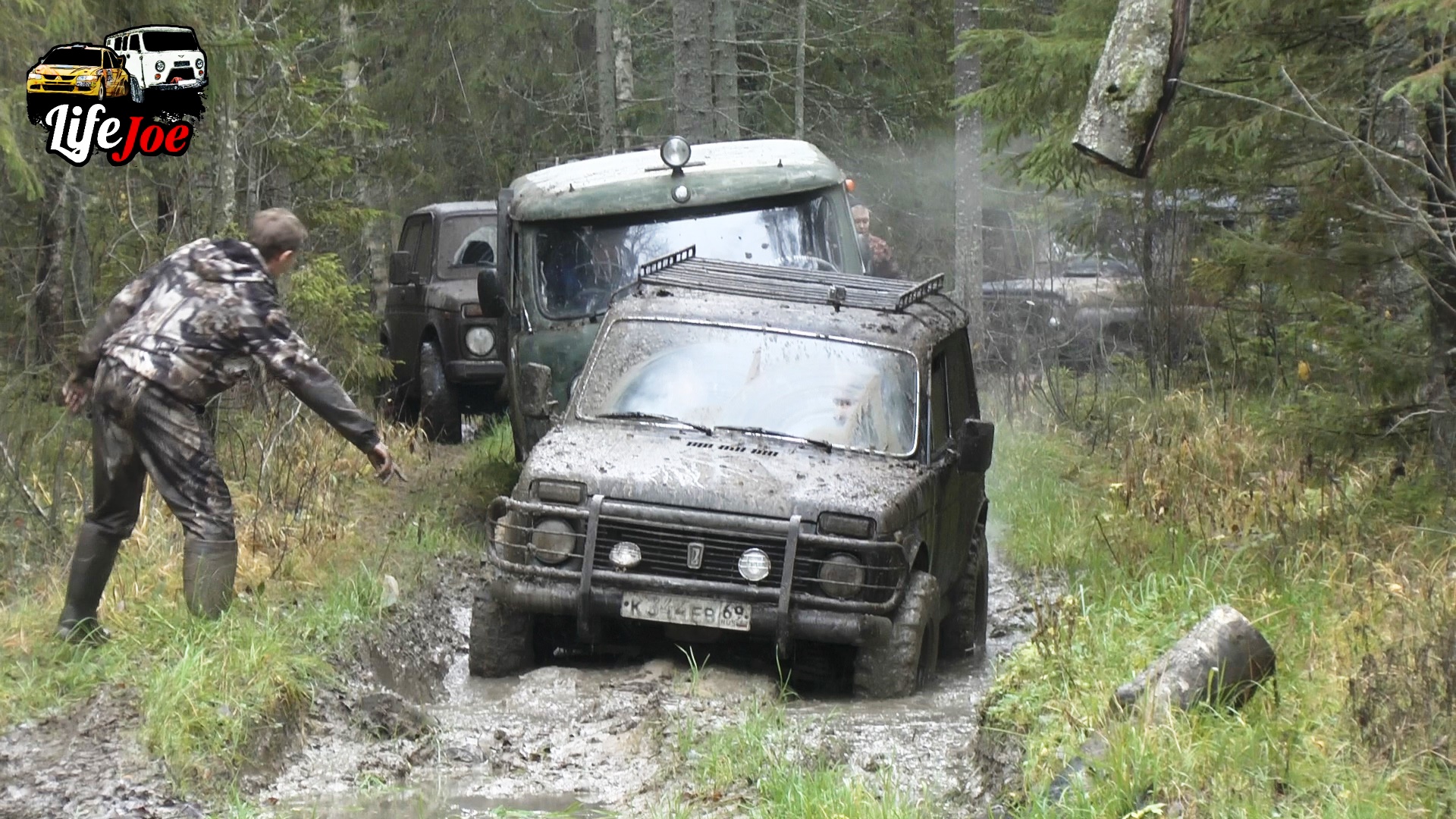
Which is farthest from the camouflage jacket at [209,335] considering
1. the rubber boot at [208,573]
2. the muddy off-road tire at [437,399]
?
the muddy off-road tire at [437,399]

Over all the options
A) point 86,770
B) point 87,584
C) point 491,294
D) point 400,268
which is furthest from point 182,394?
point 400,268

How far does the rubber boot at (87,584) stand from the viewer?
6.94 metres

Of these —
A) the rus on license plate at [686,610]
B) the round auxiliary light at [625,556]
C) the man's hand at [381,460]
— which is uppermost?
the man's hand at [381,460]

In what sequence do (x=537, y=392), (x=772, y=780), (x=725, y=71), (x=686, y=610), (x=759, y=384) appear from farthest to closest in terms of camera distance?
(x=725, y=71)
(x=537, y=392)
(x=759, y=384)
(x=686, y=610)
(x=772, y=780)

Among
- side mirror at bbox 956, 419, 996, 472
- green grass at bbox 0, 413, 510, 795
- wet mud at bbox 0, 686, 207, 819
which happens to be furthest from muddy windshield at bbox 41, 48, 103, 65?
A: side mirror at bbox 956, 419, 996, 472

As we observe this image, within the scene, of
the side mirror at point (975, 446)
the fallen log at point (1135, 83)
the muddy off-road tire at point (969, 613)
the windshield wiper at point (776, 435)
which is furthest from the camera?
the muddy off-road tire at point (969, 613)

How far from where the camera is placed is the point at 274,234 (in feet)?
23.4

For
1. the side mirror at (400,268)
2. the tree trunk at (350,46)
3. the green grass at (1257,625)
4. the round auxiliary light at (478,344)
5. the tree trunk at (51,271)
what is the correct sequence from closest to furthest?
the green grass at (1257,625), the tree trunk at (51,271), the round auxiliary light at (478,344), the side mirror at (400,268), the tree trunk at (350,46)

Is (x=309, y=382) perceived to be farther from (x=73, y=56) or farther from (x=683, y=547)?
(x=73, y=56)

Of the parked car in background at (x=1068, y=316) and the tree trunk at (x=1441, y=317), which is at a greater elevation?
the tree trunk at (x=1441, y=317)

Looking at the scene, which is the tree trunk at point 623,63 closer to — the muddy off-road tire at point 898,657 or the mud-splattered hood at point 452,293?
the mud-splattered hood at point 452,293

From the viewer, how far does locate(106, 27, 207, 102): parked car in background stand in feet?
32.7

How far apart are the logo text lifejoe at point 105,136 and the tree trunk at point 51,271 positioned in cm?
27

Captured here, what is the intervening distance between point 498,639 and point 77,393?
6.82 ft
